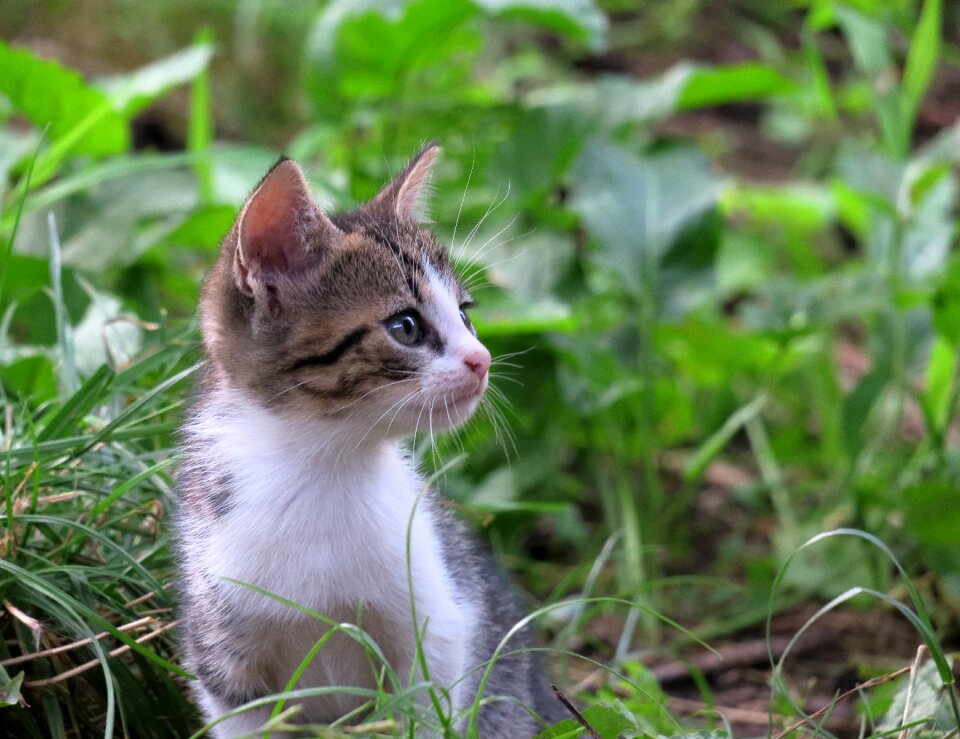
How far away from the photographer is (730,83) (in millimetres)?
4566

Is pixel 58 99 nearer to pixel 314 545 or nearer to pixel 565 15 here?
pixel 565 15

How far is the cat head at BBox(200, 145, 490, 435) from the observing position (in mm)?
2283

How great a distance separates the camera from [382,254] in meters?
2.42

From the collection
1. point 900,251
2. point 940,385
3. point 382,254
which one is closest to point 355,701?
point 382,254

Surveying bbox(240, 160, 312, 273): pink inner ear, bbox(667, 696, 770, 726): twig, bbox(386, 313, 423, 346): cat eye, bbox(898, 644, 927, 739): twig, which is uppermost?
bbox(240, 160, 312, 273): pink inner ear

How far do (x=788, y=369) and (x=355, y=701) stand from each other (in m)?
3.04

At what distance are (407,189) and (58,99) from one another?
2.05m

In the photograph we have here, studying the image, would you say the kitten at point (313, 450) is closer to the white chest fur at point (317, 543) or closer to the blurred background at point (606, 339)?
the white chest fur at point (317, 543)

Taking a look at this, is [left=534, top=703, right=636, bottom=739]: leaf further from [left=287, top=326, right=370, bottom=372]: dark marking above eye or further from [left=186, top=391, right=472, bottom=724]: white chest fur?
[left=287, top=326, right=370, bottom=372]: dark marking above eye

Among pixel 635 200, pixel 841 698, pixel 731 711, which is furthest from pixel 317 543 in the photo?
pixel 635 200

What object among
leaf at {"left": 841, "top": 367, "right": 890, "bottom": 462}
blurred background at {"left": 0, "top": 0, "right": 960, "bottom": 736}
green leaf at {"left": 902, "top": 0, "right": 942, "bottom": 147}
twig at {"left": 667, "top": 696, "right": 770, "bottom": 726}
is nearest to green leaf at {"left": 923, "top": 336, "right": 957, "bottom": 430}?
blurred background at {"left": 0, "top": 0, "right": 960, "bottom": 736}

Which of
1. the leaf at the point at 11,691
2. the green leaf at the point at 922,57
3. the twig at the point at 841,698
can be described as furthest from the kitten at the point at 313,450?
the green leaf at the point at 922,57

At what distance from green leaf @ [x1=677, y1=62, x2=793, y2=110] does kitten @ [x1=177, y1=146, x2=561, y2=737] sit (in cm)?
248

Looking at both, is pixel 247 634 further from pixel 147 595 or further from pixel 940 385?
pixel 940 385
